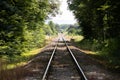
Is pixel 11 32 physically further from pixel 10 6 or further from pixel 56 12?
pixel 56 12

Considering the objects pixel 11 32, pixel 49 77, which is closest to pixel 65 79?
pixel 49 77

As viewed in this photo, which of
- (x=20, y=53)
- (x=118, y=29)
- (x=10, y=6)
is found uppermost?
(x=10, y=6)

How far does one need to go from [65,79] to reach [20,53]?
13658 mm

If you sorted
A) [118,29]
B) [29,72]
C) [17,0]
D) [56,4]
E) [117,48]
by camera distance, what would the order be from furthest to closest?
[56,4] < [17,0] < [117,48] < [118,29] < [29,72]

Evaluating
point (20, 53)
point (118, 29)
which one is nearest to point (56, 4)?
point (20, 53)

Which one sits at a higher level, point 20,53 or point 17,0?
point 17,0

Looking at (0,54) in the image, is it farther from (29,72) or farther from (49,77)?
(49,77)

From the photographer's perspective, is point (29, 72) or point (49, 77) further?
point (29, 72)

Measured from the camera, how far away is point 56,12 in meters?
62.5

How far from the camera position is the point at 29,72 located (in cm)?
1584

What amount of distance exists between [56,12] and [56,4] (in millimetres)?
2231

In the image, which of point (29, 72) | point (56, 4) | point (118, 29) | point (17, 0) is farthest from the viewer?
point (56, 4)

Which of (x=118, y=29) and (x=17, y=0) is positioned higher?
(x=17, y=0)

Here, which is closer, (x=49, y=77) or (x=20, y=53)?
(x=49, y=77)
